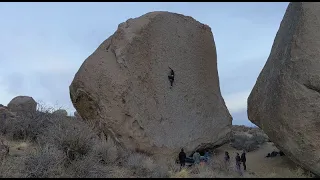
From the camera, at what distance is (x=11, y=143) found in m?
12.4

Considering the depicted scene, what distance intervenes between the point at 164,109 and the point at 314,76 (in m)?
4.52

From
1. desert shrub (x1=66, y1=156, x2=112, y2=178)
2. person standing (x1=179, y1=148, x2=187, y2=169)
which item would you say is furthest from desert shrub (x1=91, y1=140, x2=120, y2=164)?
person standing (x1=179, y1=148, x2=187, y2=169)

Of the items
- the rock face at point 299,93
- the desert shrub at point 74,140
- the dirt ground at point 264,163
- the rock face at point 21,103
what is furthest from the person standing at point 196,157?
the rock face at point 21,103

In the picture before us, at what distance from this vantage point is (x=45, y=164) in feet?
A: 27.4

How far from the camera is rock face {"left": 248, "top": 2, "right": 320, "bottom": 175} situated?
422 inches

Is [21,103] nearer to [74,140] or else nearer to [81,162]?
[74,140]

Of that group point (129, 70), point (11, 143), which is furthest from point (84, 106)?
point (11, 143)

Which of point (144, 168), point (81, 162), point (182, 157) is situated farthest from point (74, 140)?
point (182, 157)

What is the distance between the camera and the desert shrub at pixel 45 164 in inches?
319

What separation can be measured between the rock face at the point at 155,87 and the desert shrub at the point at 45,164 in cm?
313

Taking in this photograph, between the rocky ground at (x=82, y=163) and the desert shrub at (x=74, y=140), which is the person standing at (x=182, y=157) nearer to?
the rocky ground at (x=82, y=163)

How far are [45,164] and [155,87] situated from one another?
5.39 metres

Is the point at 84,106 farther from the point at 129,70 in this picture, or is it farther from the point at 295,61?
the point at 295,61

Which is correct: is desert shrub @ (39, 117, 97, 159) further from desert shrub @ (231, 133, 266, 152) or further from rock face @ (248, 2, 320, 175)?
desert shrub @ (231, 133, 266, 152)
